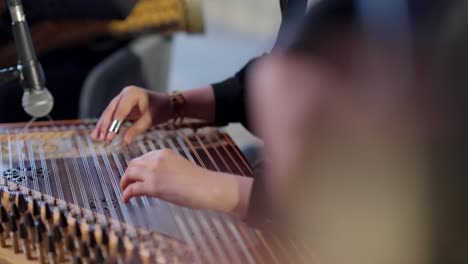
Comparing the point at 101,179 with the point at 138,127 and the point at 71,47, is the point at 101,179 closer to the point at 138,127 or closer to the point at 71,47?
the point at 138,127

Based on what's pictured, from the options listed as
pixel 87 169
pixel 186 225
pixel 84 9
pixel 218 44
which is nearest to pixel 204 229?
pixel 186 225

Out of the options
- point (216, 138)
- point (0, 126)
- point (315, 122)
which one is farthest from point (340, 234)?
point (0, 126)

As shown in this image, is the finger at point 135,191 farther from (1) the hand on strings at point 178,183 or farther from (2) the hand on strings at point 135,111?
(2) the hand on strings at point 135,111

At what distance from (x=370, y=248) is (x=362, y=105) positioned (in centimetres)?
19

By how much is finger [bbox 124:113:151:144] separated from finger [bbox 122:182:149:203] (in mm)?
287

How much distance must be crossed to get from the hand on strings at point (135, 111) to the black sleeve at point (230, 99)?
12 cm

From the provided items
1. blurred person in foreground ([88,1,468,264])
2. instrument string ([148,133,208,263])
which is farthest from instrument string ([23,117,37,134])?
blurred person in foreground ([88,1,468,264])

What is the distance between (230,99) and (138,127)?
0.22m

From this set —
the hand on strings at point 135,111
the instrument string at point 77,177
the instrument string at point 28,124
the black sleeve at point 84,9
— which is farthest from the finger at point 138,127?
the black sleeve at point 84,9

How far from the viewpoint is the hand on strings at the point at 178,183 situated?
968 mm

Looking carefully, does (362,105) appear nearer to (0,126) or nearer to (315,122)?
(315,122)

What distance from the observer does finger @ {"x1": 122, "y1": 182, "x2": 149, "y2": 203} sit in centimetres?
105

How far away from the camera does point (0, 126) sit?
4.82 ft

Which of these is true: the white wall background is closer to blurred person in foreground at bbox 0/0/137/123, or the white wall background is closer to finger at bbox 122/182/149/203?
blurred person in foreground at bbox 0/0/137/123
